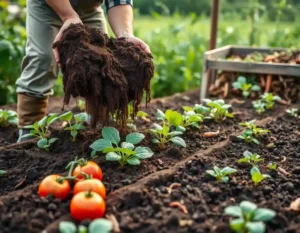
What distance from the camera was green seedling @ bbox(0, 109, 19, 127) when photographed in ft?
16.1

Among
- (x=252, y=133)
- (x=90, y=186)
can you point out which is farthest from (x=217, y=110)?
(x=90, y=186)

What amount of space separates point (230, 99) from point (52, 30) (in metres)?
2.35

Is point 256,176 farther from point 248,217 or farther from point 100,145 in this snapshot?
point 100,145

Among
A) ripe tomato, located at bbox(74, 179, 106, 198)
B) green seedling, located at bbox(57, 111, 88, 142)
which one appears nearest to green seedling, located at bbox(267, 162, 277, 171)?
ripe tomato, located at bbox(74, 179, 106, 198)

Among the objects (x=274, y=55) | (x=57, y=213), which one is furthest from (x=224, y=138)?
(x=274, y=55)

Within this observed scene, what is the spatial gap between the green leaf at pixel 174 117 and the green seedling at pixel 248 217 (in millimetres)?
1419

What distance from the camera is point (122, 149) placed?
349 centimetres

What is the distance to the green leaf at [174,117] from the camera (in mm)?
4191

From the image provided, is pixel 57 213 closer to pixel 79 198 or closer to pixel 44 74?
pixel 79 198

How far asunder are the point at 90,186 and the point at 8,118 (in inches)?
84.0

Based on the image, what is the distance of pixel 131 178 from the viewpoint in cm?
349

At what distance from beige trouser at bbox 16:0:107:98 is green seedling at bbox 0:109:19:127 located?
1.09 feet

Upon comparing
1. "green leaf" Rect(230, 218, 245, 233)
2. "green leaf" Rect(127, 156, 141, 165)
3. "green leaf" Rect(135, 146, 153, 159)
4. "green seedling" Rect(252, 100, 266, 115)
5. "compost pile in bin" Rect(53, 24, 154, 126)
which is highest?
"compost pile in bin" Rect(53, 24, 154, 126)

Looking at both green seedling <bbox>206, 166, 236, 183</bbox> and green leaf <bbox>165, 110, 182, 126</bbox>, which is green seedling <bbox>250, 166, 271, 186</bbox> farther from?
green leaf <bbox>165, 110, 182, 126</bbox>
